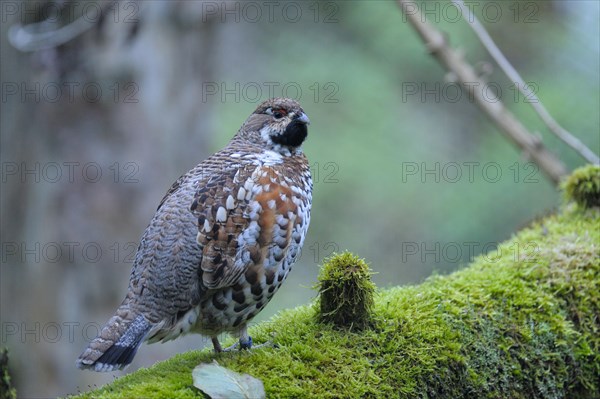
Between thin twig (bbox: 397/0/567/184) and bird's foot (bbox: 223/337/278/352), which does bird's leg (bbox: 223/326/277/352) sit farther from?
thin twig (bbox: 397/0/567/184)

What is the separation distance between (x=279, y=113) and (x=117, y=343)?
182 cm

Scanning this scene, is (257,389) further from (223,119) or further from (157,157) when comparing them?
(223,119)

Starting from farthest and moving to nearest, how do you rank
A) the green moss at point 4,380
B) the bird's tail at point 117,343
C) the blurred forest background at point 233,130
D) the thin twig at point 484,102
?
the blurred forest background at point 233,130 < the thin twig at point 484,102 < the green moss at point 4,380 < the bird's tail at point 117,343

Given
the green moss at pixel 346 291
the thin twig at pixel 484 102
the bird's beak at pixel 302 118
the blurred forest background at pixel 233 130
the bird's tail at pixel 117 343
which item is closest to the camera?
the bird's tail at pixel 117 343

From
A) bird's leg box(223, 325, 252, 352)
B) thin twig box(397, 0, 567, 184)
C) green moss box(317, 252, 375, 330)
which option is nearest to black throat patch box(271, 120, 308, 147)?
green moss box(317, 252, 375, 330)

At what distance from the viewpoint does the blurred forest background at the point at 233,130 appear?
564 cm

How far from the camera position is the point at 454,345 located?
10.5ft

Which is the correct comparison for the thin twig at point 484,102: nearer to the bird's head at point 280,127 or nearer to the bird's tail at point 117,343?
the bird's head at point 280,127

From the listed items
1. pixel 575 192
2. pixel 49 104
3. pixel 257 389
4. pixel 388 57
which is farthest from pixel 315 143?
pixel 257 389

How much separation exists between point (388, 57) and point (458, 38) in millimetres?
1188

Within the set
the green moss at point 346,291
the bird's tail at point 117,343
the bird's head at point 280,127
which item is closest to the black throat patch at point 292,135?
the bird's head at point 280,127

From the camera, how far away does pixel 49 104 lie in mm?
5652

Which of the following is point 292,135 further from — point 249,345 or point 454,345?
point 454,345

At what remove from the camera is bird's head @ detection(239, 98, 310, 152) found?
4.01 m
